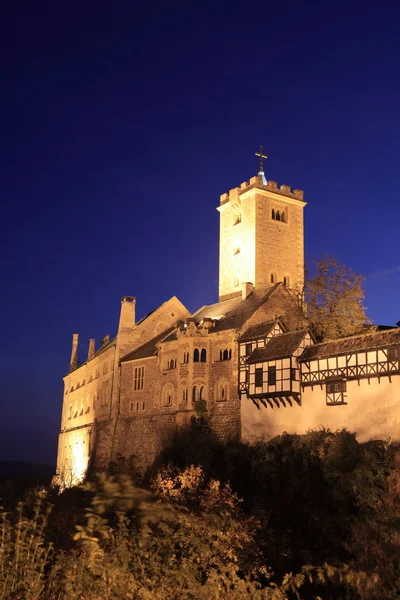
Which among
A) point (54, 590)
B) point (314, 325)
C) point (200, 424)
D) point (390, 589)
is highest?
point (314, 325)

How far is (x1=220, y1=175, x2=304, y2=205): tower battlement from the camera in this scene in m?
54.8

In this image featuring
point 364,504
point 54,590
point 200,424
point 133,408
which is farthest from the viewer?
point 133,408

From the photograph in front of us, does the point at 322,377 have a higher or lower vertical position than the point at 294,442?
higher

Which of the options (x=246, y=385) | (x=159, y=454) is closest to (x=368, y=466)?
(x=246, y=385)

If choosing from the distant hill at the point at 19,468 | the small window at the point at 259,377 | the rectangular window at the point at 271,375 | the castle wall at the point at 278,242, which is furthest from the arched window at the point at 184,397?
the distant hill at the point at 19,468

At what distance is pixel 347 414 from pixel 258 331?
352 inches

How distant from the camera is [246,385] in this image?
1455 inches

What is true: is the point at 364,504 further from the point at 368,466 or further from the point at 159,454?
the point at 159,454

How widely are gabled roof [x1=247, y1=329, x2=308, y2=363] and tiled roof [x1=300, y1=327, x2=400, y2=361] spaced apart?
2.52 feet

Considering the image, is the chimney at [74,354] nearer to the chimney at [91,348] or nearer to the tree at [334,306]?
the chimney at [91,348]

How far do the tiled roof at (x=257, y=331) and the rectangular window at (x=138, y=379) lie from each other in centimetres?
1085

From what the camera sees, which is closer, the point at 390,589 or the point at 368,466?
the point at 390,589

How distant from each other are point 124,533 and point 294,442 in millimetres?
24308

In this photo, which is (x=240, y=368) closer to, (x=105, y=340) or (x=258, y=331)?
(x=258, y=331)
